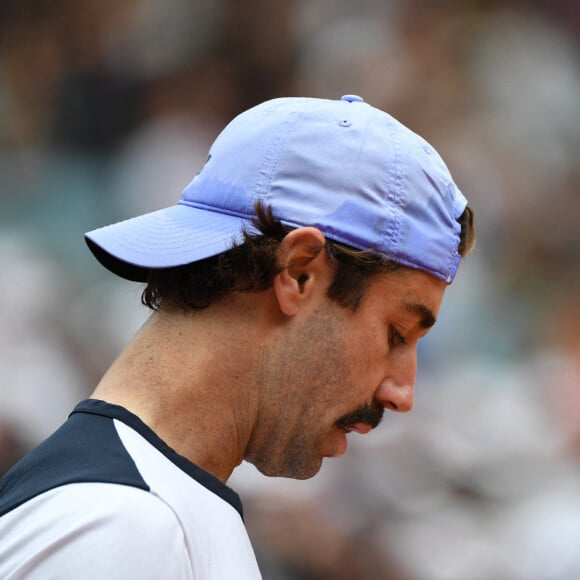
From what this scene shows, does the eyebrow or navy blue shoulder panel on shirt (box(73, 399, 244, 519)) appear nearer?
navy blue shoulder panel on shirt (box(73, 399, 244, 519))

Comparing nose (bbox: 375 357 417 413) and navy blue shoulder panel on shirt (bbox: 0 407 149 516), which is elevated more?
navy blue shoulder panel on shirt (bbox: 0 407 149 516)

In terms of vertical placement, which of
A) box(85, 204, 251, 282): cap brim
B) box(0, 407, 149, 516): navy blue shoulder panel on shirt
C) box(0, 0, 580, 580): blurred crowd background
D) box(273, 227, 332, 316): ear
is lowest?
box(0, 0, 580, 580): blurred crowd background

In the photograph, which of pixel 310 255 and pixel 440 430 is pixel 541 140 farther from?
pixel 310 255

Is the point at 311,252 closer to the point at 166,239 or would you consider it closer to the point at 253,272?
the point at 253,272

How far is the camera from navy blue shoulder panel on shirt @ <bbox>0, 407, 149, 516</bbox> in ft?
3.95

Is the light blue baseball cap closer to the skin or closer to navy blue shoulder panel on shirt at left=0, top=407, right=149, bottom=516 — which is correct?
the skin

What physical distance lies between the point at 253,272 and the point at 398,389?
0.34 metres

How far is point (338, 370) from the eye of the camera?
1.57 metres

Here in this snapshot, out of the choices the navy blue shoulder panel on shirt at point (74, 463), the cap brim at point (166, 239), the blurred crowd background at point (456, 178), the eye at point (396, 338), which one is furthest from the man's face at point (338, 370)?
the blurred crowd background at point (456, 178)

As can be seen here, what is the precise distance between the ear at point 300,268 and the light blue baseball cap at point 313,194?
0.03 m

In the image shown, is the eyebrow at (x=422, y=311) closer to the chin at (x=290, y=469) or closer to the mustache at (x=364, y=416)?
the mustache at (x=364, y=416)

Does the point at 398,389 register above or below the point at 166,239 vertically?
below

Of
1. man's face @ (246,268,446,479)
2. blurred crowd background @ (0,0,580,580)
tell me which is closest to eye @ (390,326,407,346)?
man's face @ (246,268,446,479)

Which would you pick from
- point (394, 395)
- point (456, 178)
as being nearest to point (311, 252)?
point (394, 395)
